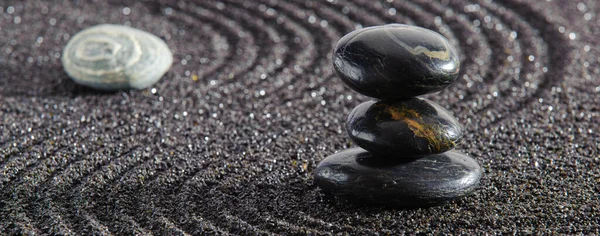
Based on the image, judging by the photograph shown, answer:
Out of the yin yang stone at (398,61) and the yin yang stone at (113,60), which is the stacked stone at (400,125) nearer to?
the yin yang stone at (398,61)

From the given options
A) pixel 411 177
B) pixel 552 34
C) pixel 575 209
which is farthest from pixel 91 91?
pixel 552 34

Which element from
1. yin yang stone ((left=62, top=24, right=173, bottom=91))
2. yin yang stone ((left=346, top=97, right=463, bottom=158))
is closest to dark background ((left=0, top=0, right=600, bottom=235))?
yin yang stone ((left=62, top=24, right=173, bottom=91))

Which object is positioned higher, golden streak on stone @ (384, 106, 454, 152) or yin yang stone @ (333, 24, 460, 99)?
yin yang stone @ (333, 24, 460, 99)

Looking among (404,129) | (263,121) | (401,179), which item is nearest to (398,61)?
(404,129)

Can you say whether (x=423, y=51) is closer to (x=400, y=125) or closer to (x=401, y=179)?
(x=400, y=125)

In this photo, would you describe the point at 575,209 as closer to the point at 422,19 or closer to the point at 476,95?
the point at 476,95

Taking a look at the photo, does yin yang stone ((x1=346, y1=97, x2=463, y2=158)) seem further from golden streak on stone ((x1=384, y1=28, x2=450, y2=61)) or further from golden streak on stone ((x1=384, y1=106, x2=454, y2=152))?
golden streak on stone ((x1=384, y1=28, x2=450, y2=61))

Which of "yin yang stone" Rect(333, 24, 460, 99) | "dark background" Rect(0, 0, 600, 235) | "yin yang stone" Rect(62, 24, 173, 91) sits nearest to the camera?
"yin yang stone" Rect(333, 24, 460, 99)
